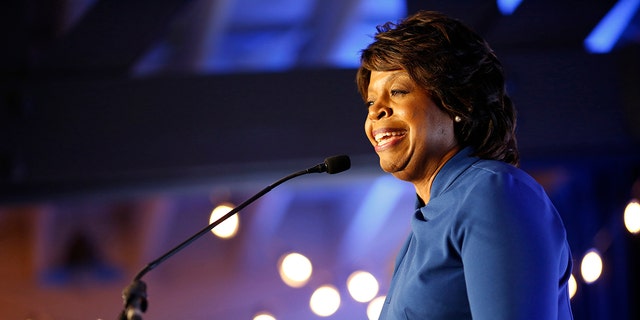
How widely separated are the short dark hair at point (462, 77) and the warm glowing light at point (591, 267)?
3.84 meters

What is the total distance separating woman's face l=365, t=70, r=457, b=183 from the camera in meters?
1.49

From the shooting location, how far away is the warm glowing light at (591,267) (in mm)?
5090

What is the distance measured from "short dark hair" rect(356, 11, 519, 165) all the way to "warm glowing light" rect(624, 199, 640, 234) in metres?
3.60

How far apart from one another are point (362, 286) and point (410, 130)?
6.11m

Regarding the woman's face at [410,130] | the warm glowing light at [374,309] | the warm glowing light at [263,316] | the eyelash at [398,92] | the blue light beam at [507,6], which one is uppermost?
the blue light beam at [507,6]

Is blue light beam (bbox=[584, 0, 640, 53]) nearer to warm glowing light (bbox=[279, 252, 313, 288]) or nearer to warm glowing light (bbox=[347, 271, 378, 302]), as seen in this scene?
warm glowing light (bbox=[279, 252, 313, 288])

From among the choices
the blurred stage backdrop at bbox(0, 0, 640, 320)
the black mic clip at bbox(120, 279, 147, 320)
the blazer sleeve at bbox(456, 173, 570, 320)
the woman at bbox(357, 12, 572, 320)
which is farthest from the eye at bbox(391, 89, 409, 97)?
the blurred stage backdrop at bbox(0, 0, 640, 320)

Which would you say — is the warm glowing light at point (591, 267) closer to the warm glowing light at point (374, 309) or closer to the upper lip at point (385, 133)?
the warm glowing light at point (374, 309)

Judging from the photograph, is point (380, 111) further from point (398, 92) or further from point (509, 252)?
point (509, 252)

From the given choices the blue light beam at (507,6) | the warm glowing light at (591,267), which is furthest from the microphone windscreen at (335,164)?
the warm glowing light at (591,267)

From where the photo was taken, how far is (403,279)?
139cm

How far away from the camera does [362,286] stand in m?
7.48

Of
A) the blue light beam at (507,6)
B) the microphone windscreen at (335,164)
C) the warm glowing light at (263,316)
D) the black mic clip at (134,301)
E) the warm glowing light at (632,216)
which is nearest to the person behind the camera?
the black mic clip at (134,301)

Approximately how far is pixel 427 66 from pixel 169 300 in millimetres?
6273
